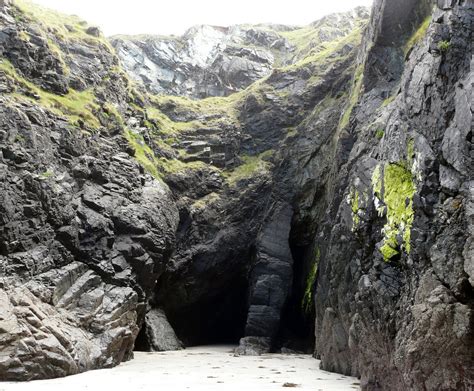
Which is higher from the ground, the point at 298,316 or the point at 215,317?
the point at 298,316

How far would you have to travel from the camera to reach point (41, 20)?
27703 millimetres

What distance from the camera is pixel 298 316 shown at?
108 ft

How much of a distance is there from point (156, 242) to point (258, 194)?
11310mm

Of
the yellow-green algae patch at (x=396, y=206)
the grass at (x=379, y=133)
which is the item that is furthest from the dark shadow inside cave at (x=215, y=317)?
the yellow-green algae patch at (x=396, y=206)

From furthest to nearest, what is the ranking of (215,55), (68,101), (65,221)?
(215,55)
(68,101)
(65,221)

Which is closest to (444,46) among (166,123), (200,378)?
(200,378)

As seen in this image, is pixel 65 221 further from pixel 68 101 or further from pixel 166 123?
pixel 166 123

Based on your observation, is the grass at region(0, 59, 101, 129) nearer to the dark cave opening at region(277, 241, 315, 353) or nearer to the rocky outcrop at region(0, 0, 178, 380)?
the rocky outcrop at region(0, 0, 178, 380)

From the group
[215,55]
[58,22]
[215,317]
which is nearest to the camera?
[58,22]

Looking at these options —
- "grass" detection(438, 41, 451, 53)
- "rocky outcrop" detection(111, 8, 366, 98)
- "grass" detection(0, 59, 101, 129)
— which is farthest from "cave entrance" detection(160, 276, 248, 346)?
"rocky outcrop" detection(111, 8, 366, 98)

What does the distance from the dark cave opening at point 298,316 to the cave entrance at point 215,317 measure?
13.2ft

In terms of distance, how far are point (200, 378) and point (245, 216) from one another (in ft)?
58.7

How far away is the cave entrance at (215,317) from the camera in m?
32.9

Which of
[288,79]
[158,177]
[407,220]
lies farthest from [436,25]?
[288,79]
